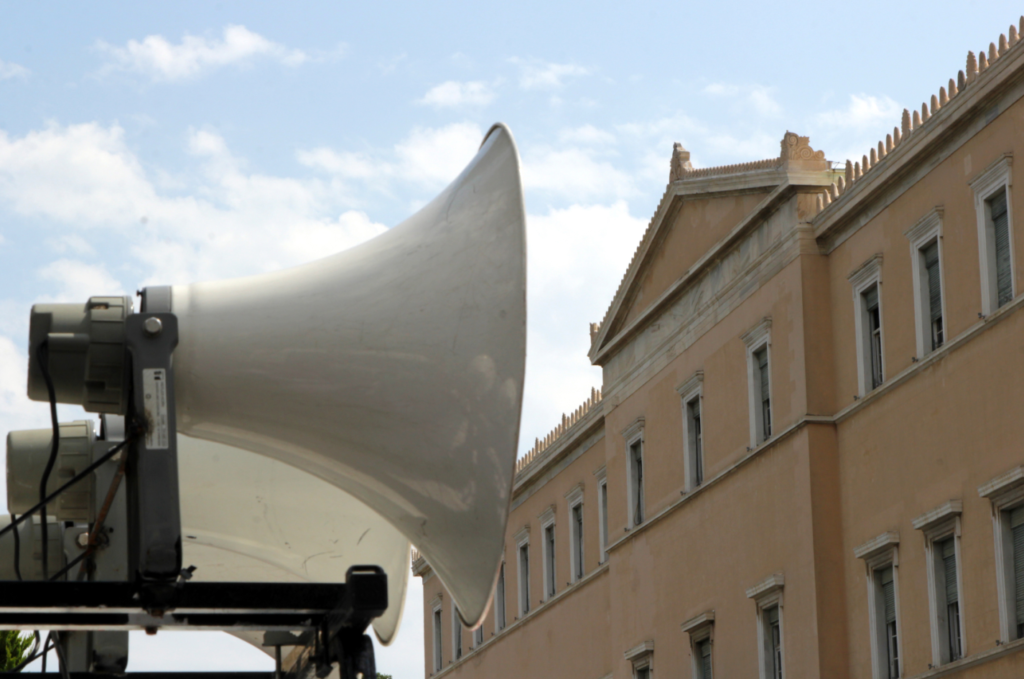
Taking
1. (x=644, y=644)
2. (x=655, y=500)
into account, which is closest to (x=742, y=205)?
(x=655, y=500)

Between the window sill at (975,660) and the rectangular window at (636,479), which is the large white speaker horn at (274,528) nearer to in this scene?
the window sill at (975,660)

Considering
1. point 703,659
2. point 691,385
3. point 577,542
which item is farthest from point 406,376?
point 577,542

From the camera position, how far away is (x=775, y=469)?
73.8ft

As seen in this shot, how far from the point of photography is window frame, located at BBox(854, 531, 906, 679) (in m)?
19.7

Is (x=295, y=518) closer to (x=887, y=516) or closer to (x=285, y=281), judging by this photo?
(x=285, y=281)

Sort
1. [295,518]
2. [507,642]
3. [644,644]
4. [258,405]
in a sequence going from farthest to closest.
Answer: [507,642]
[644,644]
[295,518]
[258,405]

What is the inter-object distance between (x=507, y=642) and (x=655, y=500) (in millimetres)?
10147

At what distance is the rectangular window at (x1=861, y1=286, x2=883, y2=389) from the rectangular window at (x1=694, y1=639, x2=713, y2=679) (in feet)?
18.4

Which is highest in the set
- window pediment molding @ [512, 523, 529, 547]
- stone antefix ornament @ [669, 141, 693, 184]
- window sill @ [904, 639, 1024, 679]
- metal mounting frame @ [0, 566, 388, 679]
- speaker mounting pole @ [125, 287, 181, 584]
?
stone antefix ornament @ [669, 141, 693, 184]

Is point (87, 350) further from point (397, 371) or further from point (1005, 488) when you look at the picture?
point (1005, 488)

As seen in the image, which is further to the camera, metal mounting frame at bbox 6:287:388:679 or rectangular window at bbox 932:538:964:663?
rectangular window at bbox 932:538:964:663

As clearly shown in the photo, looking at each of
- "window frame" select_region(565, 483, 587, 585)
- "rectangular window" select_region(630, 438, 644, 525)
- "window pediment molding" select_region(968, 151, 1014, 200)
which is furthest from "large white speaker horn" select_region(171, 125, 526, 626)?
"window frame" select_region(565, 483, 587, 585)

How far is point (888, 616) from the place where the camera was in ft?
66.0

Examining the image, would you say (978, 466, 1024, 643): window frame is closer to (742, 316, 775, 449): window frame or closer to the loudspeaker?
(742, 316, 775, 449): window frame
